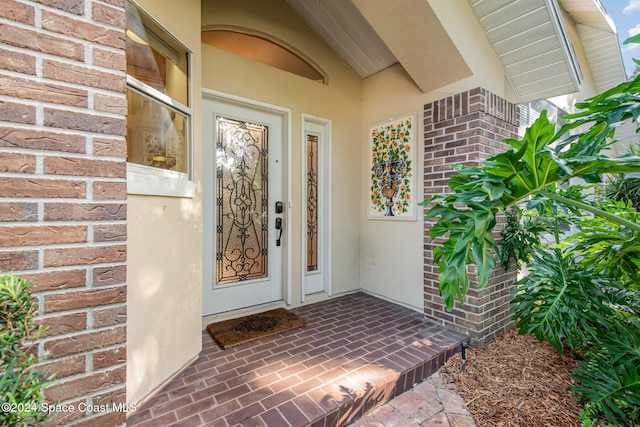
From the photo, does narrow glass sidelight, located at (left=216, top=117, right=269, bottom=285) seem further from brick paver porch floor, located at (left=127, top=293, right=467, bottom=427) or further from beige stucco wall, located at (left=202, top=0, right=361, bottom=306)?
brick paver porch floor, located at (left=127, top=293, right=467, bottom=427)

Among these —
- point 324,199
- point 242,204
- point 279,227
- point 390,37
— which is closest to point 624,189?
point 390,37

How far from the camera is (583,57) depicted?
573cm

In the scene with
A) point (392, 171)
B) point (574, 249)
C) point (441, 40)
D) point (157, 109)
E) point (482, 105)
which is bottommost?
point (574, 249)

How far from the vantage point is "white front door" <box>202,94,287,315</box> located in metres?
2.66

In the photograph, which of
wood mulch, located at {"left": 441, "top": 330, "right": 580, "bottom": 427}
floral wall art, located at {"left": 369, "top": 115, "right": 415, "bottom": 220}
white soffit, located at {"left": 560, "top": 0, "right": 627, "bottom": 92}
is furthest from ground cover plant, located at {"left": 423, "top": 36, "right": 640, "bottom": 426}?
white soffit, located at {"left": 560, "top": 0, "right": 627, "bottom": 92}

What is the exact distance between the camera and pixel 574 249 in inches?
83.0

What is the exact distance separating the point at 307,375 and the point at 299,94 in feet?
8.92

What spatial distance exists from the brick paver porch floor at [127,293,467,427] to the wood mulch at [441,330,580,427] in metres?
0.20

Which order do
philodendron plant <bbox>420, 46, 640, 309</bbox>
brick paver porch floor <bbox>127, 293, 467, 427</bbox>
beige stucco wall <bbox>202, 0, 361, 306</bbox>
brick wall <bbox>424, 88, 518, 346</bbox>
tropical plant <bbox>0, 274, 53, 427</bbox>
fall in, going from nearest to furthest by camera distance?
tropical plant <bbox>0, 274, 53, 427</bbox> < philodendron plant <bbox>420, 46, 640, 309</bbox> < brick paver porch floor <bbox>127, 293, 467, 427</bbox> < brick wall <bbox>424, 88, 518, 346</bbox> < beige stucco wall <bbox>202, 0, 361, 306</bbox>

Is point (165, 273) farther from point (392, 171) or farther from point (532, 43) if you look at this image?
point (532, 43)

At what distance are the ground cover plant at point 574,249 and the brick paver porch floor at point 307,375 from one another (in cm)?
76

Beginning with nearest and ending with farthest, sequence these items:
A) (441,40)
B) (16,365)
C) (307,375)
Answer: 1. (16,365)
2. (307,375)
3. (441,40)

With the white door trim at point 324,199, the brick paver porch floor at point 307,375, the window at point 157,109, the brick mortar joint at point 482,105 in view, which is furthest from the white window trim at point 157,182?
the brick mortar joint at point 482,105

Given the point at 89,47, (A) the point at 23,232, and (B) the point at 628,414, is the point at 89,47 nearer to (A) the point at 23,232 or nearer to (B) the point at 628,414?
(A) the point at 23,232
